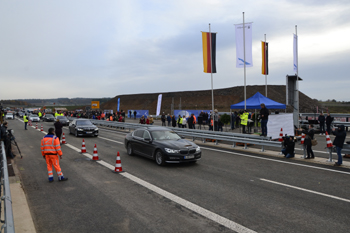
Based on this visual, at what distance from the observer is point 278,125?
49.0 ft

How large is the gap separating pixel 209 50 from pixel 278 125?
9.32 metres

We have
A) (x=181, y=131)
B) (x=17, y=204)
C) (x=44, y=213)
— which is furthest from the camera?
(x=181, y=131)

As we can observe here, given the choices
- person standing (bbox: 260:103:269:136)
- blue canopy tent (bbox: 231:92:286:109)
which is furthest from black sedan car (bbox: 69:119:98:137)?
person standing (bbox: 260:103:269:136)

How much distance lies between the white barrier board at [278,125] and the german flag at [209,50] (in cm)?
830

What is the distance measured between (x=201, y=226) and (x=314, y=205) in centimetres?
281

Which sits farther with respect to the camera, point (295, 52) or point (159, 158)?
point (295, 52)

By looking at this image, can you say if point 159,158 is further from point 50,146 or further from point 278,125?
point 278,125

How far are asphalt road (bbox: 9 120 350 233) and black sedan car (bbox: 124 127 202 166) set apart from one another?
40cm

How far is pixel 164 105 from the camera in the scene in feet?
336

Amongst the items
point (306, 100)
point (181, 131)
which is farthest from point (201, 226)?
point (306, 100)

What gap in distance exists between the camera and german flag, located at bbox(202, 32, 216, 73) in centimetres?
2155

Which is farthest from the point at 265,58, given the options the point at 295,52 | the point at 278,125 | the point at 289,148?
the point at 289,148

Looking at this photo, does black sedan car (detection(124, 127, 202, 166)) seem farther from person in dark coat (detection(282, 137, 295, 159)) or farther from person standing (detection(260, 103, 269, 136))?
person standing (detection(260, 103, 269, 136))

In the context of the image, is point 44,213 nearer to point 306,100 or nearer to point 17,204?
point 17,204
